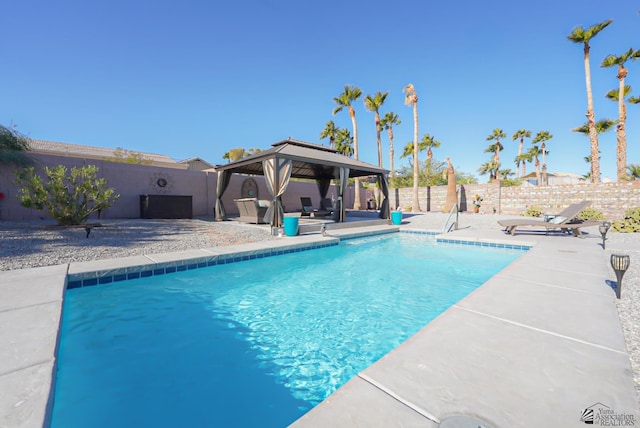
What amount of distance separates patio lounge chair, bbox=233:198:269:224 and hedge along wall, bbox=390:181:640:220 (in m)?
13.5

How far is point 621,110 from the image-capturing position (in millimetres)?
14000

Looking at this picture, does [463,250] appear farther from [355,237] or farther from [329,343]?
[329,343]

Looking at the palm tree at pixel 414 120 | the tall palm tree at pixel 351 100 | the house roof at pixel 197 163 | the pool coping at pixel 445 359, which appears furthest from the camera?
the house roof at pixel 197 163

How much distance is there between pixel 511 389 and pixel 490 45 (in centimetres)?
1643

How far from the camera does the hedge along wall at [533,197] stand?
38.7 feet

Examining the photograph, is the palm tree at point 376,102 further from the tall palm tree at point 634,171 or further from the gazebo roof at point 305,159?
the tall palm tree at point 634,171

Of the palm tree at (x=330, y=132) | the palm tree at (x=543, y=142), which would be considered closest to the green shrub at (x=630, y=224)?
the palm tree at (x=330, y=132)

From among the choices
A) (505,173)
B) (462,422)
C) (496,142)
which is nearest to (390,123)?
(496,142)

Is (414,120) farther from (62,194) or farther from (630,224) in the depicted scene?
(62,194)

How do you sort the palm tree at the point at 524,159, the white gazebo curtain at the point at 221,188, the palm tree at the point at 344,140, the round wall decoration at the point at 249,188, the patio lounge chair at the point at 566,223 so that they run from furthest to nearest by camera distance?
the palm tree at the point at 524,159 < the palm tree at the point at 344,140 < the round wall decoration at the point at 249,188 < the white gazebo curtain at the point at 221,188 < the patio lounge chair at the point at 566,223

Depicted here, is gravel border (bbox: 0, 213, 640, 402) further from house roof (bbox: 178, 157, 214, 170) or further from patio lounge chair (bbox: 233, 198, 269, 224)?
house roof (bbox: 178, 157, 214, 170)

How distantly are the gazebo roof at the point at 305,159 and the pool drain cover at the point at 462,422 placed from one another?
7.47 meters

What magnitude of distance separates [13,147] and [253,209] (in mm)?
8580

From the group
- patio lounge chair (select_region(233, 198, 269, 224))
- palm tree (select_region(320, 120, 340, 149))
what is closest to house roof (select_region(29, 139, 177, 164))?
palm tree (select_region(320, 120, 340, 149))
